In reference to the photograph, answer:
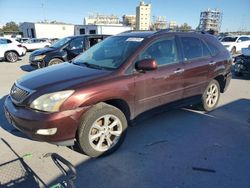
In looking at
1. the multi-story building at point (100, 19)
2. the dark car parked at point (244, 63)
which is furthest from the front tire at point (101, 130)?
the multi-story building at point (100, 19)

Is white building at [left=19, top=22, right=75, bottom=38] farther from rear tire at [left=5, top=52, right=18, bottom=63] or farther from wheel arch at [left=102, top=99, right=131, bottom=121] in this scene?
wheel arch at [left=102, top=99, right=131, bottom=121]

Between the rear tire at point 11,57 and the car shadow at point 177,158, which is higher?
the rear tire at point 11,57

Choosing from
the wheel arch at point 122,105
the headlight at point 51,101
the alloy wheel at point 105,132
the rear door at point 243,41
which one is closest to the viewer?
the headlight at point 51,101

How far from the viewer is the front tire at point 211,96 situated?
16.9 ft

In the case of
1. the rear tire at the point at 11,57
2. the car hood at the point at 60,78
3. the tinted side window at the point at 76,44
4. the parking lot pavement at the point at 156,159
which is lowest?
the parking lot pavement at the point at 156,159

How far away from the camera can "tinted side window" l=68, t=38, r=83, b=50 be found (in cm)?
998

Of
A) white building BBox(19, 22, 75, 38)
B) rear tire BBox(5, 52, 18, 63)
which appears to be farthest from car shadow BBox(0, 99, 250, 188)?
white building BBox(19, 22, 75, 38)

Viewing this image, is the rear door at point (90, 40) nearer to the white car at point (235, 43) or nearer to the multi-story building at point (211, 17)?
the white car at point (235, 43)

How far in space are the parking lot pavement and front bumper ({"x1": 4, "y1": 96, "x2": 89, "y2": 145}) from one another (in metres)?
0.45

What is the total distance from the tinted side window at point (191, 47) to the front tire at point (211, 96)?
85cm

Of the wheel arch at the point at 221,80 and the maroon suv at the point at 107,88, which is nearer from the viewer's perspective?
the maroon suv at the point at 107,88

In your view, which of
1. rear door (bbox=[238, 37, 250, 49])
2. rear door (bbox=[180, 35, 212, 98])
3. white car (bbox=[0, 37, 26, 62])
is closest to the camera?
rear door (bbox=[180, 35, 212, 98])

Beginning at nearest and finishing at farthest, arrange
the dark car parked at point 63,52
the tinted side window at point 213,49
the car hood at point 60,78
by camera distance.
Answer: the car hood at point 60,78, the tinted side window at point 213,49, the dark car parked at point 63,52

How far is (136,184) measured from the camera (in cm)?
280
